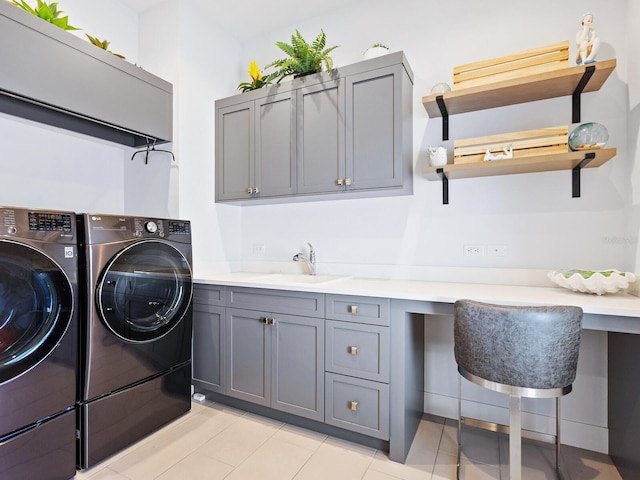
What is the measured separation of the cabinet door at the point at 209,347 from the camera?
2.34 meters

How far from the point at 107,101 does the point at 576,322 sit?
2.71m

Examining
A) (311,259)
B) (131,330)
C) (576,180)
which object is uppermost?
(576,180)

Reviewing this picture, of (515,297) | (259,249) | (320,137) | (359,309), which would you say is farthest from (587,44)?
(259,249)

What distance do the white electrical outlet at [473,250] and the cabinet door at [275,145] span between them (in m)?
1.22

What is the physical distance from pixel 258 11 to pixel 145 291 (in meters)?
2.28

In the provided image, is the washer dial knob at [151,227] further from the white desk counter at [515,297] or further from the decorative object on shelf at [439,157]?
the decorative object on shelf at [439,157]

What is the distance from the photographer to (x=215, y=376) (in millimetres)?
2357

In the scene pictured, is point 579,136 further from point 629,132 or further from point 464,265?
point 464,265

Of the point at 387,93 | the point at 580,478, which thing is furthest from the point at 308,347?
the point at 387,93

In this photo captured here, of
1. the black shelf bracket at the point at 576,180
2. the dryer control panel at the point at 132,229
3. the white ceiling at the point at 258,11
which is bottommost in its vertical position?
the dryer control panel at the point at 132,229

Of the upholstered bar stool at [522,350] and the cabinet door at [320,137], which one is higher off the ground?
the cabinet door at [320,137]

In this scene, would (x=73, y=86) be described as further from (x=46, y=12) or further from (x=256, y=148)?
(x=256, y=148)

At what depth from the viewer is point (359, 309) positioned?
1871 millimetres

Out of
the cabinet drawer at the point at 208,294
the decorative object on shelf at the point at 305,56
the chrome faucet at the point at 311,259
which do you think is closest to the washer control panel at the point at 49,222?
the cabinet drawer at the point at 208,294
